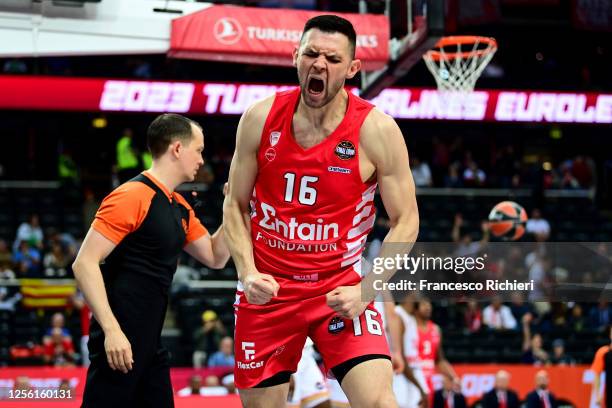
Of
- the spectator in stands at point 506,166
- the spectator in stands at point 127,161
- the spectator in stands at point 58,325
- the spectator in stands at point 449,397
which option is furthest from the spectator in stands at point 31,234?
the spectator in stands at point 506,166

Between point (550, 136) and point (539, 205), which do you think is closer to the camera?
point (539, 205)

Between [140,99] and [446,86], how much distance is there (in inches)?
315

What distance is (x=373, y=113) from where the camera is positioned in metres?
4.59

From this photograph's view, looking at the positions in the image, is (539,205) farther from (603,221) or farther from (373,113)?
(373,113)

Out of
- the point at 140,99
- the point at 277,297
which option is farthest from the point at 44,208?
the point at 277,297

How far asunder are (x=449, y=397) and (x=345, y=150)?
27.0 ft

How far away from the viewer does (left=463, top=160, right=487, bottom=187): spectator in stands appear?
21547 millimetres

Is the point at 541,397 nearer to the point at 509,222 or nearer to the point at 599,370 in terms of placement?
the point at 599,370

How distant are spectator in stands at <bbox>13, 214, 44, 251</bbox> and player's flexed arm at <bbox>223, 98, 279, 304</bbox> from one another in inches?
526

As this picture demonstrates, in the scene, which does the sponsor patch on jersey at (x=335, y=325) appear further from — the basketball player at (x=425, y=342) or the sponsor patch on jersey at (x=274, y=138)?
the basketball player at (x=425, y=342)

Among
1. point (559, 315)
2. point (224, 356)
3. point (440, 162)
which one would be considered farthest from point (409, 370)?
point (440, 162)

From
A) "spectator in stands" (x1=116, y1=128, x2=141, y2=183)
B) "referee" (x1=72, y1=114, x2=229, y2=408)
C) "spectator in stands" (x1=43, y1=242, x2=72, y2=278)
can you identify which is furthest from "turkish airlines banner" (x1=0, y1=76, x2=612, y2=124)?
"referee" (x1=72, y1=114, x2=229, y2=408)

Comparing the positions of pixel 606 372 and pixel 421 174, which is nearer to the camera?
pixel 606 372

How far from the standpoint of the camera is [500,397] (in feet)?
41.0
